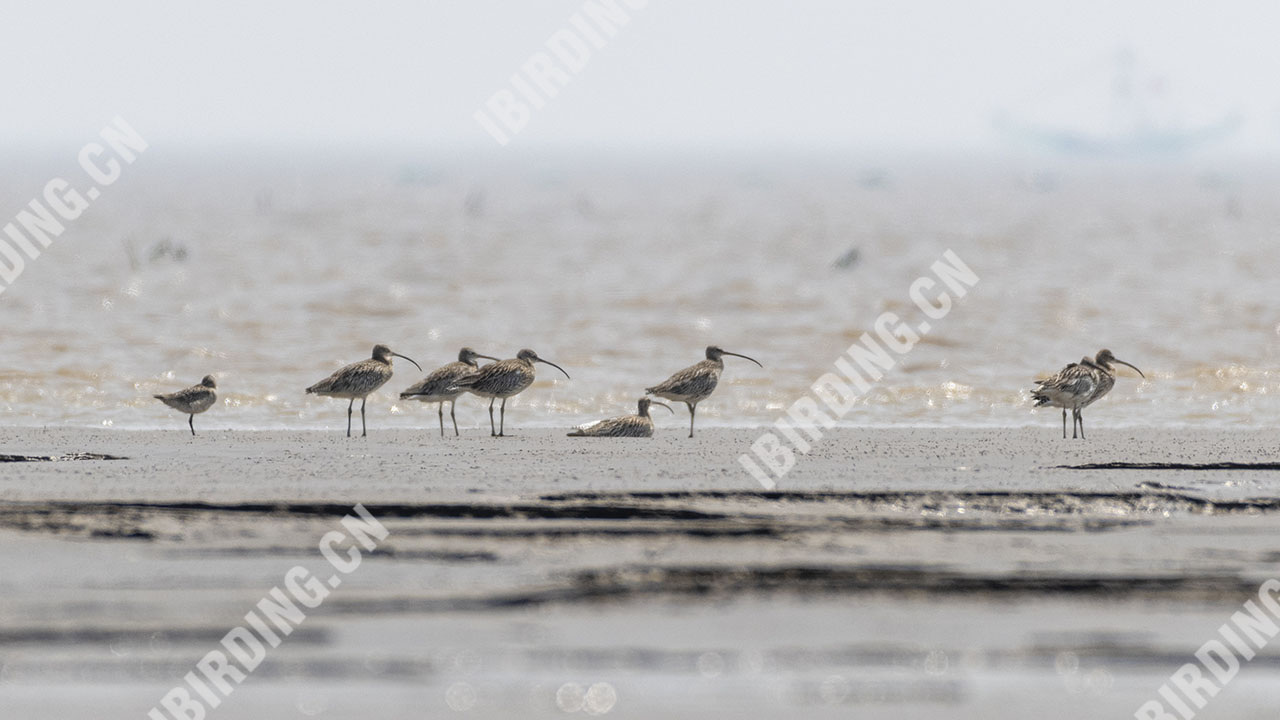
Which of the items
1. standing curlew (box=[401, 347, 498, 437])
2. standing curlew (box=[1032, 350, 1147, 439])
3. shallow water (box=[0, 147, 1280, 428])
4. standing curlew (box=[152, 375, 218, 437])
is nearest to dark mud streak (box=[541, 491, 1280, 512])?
standing curlew (box=[1032, 350, 1147, 439])

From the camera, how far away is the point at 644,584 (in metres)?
6.23

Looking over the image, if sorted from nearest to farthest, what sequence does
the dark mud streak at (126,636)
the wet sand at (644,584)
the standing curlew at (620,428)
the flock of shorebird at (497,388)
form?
the wet sand at (644,584)
the dark mud streak at (126,636)
the flock of shorebird at (497,388)
the standing curlew at (620,428)

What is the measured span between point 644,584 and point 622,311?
16.4m

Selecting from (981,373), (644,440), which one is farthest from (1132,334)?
(644,440)

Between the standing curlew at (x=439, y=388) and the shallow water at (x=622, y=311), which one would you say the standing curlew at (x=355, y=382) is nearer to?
the standing curlew at (x=439, y=388)

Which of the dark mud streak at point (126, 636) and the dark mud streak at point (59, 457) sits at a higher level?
the dark mud streak at point (59, 457)

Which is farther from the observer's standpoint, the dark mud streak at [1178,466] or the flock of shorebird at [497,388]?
the flock of shorebird at [497,388]

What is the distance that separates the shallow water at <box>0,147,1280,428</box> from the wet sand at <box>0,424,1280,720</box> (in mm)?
5068

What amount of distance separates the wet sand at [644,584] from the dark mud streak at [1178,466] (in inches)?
3.5

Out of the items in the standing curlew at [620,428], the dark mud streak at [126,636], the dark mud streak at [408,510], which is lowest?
the dark mud streak at [126,636]

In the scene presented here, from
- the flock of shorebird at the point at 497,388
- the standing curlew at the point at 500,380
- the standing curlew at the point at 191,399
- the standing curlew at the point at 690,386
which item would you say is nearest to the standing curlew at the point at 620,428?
the flock of shorebird at the point at 497,388

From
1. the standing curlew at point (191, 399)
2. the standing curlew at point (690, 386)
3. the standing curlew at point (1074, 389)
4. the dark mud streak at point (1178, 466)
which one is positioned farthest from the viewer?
the standing curlew at point (690, 386)

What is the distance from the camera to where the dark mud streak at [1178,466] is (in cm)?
912

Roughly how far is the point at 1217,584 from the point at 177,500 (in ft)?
15.3
